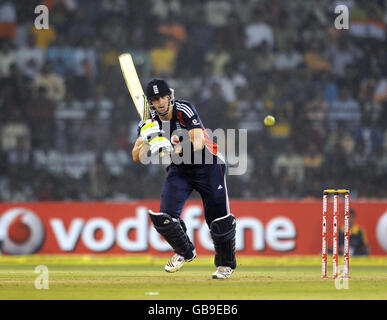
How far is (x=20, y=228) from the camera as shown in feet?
43.5

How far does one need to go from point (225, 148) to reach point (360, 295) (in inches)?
295

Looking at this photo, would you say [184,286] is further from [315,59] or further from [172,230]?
[315,59]

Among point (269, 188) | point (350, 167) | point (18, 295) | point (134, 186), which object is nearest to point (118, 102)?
point (134, 186)

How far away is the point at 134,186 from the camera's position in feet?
48.5

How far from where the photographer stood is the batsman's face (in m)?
8.28

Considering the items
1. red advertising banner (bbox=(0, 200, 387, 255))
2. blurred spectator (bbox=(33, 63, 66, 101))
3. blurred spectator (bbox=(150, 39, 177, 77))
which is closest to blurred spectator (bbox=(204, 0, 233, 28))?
blurred spectator (bbox=(150, 39, 177, 77))

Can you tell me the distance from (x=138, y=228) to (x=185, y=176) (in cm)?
476

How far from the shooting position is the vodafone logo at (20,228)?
1326 cm

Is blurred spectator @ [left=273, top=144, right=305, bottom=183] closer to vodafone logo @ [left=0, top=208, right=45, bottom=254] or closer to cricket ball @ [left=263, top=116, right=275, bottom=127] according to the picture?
cricket ball @ [left=263, top=116, right=275, bottom=127]

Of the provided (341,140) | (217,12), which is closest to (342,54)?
(341,140)

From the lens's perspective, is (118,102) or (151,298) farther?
(118,102)
